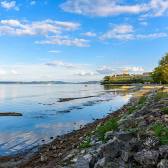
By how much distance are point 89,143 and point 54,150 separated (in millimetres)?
5139

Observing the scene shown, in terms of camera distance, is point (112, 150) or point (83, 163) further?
point (83, 163)

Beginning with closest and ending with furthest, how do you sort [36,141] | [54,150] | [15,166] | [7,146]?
[15,166]
[54,150]
[7,146]
[36,141]

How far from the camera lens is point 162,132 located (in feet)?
42.0

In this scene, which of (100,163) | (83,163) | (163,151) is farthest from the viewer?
(83,163)

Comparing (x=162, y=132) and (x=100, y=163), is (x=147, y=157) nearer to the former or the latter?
(x=100, y=163)

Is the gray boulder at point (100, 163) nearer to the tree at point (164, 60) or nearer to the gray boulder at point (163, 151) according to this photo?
the gray boulder at point (163, 151)

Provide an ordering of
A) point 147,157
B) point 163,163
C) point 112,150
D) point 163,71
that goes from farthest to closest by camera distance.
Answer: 1. point 163,71
2. point 112,150
3. point 147,157
4. point 163,163

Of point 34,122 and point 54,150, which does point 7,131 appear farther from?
point 54,150

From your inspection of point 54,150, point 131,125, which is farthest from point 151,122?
point 54,150

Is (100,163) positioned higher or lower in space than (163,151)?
lower

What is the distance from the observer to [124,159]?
1166 cm

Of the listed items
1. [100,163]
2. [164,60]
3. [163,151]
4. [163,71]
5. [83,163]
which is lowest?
[83,163]

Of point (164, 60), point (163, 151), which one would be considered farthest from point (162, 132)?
point (164, 60)

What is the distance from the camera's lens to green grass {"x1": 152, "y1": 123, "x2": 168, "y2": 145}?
11907 mm
